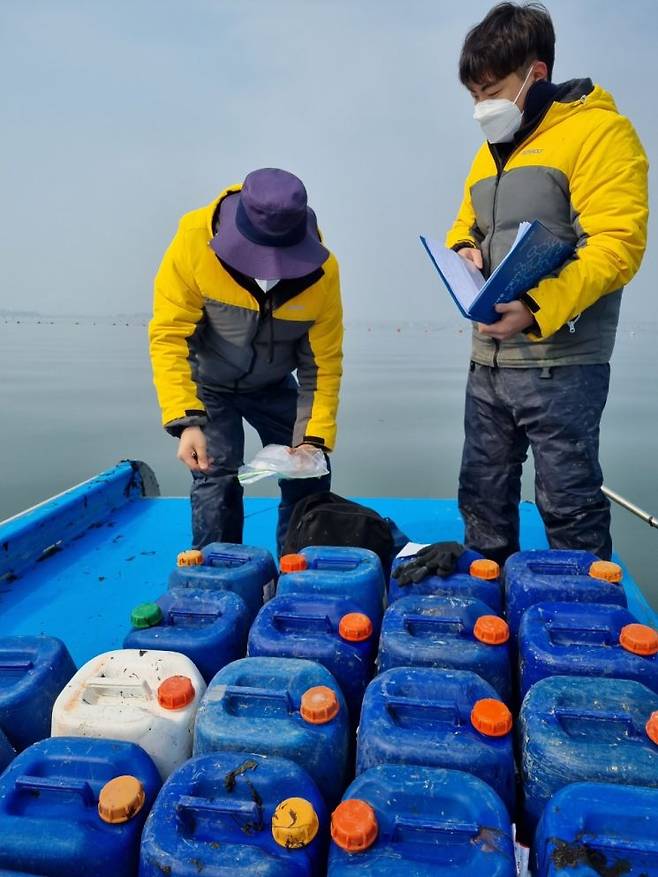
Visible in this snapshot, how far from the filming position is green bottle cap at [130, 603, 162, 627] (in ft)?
3.31

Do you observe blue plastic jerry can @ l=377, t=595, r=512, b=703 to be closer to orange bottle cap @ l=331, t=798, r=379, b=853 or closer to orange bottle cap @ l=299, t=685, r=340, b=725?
orange bottle cap @ l=299, t=685, r=340, b=725

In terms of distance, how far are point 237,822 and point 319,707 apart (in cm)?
16

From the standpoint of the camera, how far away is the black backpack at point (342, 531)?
140 centimetres

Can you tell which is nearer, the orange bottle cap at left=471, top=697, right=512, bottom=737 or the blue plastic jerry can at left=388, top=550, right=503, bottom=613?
the orange bottle cap at left=471, top=697, right=512, bottom=737

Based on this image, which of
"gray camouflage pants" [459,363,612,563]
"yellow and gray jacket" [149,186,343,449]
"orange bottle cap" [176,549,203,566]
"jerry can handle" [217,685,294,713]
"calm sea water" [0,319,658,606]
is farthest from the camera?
"calm sea water" [0,319,658,606]

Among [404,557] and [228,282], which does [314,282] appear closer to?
[228,282]

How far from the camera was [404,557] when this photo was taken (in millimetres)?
1246

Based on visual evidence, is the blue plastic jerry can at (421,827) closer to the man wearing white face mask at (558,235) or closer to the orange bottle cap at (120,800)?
the orange bottle cap at (120,800)

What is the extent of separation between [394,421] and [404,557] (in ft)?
7.96

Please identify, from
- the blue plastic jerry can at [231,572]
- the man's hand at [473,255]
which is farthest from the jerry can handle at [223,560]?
the man's hand at [473,255]

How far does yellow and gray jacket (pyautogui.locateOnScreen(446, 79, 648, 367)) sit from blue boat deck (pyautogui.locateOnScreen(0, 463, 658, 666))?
75cm

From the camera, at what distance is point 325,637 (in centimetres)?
96

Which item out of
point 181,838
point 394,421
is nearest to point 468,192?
point 181,838

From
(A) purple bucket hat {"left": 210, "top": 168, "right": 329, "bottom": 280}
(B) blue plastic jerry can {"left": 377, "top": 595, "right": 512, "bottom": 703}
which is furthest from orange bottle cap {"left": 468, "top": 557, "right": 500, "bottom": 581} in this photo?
(A) purple bucket hat {"left": 210, "top": 168, "right": 329, "bottom": 280}
